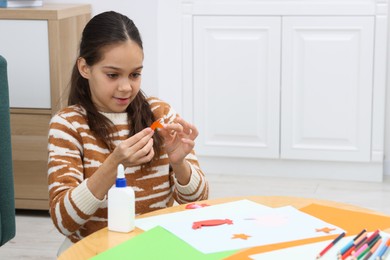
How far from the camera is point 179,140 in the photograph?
5.07 feet

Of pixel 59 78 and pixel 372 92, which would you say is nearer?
pixel 59 78

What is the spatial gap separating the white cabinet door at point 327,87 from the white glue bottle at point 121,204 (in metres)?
2.37

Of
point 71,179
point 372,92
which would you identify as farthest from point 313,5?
point 71,179

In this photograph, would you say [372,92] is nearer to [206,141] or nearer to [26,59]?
[206,141]

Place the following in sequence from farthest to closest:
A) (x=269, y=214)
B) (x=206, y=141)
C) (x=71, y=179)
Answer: (x=206, y=141), (x=71, y=179), (x=269, y=214)

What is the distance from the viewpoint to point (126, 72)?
161 centimetres

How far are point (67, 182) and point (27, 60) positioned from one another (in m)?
1.50

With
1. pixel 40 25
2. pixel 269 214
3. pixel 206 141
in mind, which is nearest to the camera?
pixel 269 214

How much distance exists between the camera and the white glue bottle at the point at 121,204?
126 cm

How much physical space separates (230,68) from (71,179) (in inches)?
85.1

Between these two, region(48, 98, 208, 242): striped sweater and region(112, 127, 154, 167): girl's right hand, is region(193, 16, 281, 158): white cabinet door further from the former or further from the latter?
region(112, 127, 154, 167): girl's right hand

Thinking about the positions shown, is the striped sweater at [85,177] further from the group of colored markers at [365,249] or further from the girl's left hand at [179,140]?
the group of colored markers at [365,249]

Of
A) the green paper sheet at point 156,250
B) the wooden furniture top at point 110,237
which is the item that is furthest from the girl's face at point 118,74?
the green paper sheet at point 156,250

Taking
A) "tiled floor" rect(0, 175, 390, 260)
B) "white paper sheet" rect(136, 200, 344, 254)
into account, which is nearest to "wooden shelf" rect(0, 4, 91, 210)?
"tiled floor" rect(0, 175, 390, 260)
